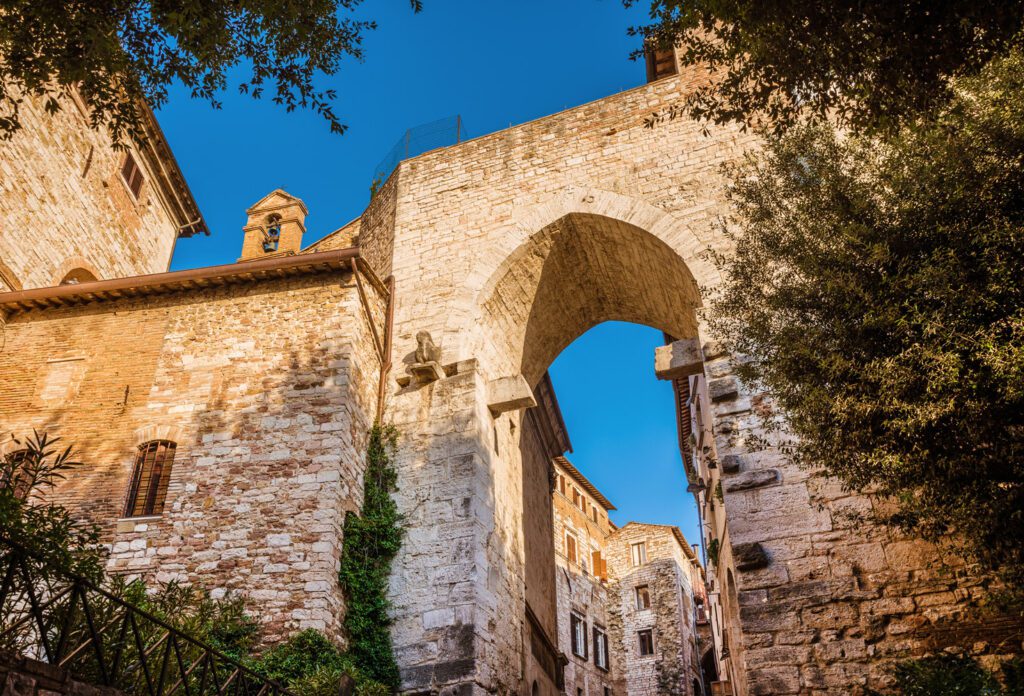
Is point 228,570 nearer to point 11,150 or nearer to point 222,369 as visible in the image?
point 222,369

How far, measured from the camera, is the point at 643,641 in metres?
31.4

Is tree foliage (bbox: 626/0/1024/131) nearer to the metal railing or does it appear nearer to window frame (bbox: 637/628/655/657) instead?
the metal railing

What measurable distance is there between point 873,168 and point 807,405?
2.38m

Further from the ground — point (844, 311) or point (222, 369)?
point (222, 369)

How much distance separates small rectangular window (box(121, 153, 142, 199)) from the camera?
17312mm

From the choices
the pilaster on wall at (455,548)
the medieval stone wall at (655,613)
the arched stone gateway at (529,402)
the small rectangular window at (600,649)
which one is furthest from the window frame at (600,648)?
the pilaster on wall at (455,548)

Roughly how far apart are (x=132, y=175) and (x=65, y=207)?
3323 mm

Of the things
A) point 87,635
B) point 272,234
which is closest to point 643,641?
point 272,234

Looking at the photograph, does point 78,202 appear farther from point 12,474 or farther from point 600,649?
point 600,649

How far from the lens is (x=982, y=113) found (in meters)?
6.19

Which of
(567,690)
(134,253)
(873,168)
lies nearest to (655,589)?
(567,690)

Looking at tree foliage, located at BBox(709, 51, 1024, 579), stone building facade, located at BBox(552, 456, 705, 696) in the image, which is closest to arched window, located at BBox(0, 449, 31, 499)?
tree foliage, located at BBox(709, 51, 1024, 579)

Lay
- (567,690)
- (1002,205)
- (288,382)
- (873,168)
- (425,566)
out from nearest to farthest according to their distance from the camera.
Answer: (1002,205)
(873,168)
(425,566)
(288,382)
(567,690)

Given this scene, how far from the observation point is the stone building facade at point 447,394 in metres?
7.73
